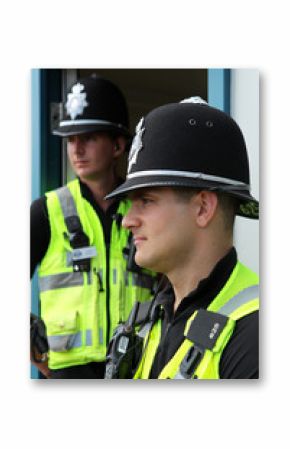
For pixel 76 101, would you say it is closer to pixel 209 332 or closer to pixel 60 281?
pixel 60 281

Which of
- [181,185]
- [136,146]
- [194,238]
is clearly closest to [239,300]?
[194,238]

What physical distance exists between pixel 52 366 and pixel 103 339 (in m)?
0.17

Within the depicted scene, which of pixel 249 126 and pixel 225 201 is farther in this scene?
pixel 249 126

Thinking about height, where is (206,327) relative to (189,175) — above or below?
below

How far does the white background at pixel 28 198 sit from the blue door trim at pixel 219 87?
1.3 inches

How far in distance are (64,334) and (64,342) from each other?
24 millimetres

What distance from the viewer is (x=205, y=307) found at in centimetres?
183

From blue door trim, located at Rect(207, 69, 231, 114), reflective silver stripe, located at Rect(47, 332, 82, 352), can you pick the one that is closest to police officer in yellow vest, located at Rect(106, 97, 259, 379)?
blue door trim, located at Rect(207, 69, 231, 114)

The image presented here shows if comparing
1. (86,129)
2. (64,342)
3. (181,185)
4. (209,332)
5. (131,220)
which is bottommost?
(64,342)

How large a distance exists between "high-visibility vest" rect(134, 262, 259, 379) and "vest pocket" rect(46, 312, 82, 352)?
0.90 ft
